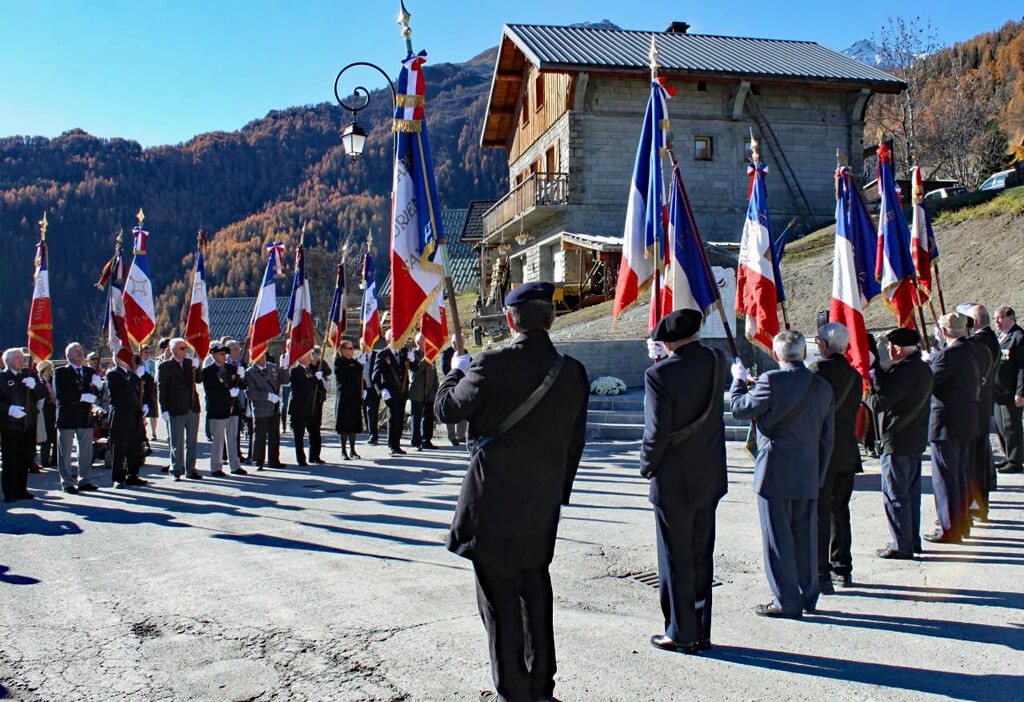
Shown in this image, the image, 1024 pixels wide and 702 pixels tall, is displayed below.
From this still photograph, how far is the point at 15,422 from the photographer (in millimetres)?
9977

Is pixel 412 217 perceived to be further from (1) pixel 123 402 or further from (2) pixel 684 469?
(1) pixel 123 402

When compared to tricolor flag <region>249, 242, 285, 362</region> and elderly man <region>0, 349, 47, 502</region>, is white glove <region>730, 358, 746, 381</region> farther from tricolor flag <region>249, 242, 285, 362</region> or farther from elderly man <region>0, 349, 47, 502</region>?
tricolor flag <region>249, 242, 285, 362</region>

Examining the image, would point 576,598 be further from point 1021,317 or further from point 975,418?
point 1021,317

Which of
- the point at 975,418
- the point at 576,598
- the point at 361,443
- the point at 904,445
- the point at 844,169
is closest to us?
the point at 576,598

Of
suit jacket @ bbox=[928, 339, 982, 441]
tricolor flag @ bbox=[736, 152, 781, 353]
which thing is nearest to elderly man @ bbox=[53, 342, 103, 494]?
tricolor flag @ bbox=[736, 152, 781, 353]

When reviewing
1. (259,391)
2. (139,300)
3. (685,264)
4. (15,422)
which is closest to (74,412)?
(15,422)

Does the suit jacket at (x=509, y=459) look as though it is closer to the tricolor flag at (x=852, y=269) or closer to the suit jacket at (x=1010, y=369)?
the tricolor flag at (x=852, y=269)

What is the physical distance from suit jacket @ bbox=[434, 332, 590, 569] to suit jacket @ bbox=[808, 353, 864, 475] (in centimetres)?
264

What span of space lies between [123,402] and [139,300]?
3.27 m

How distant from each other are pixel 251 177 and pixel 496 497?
12816 cm

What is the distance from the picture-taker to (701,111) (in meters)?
29.4

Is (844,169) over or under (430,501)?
over

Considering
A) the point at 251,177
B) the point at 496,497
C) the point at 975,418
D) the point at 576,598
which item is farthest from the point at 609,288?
the point at 251,177

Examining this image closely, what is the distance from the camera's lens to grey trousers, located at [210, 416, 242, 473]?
12117 mm
